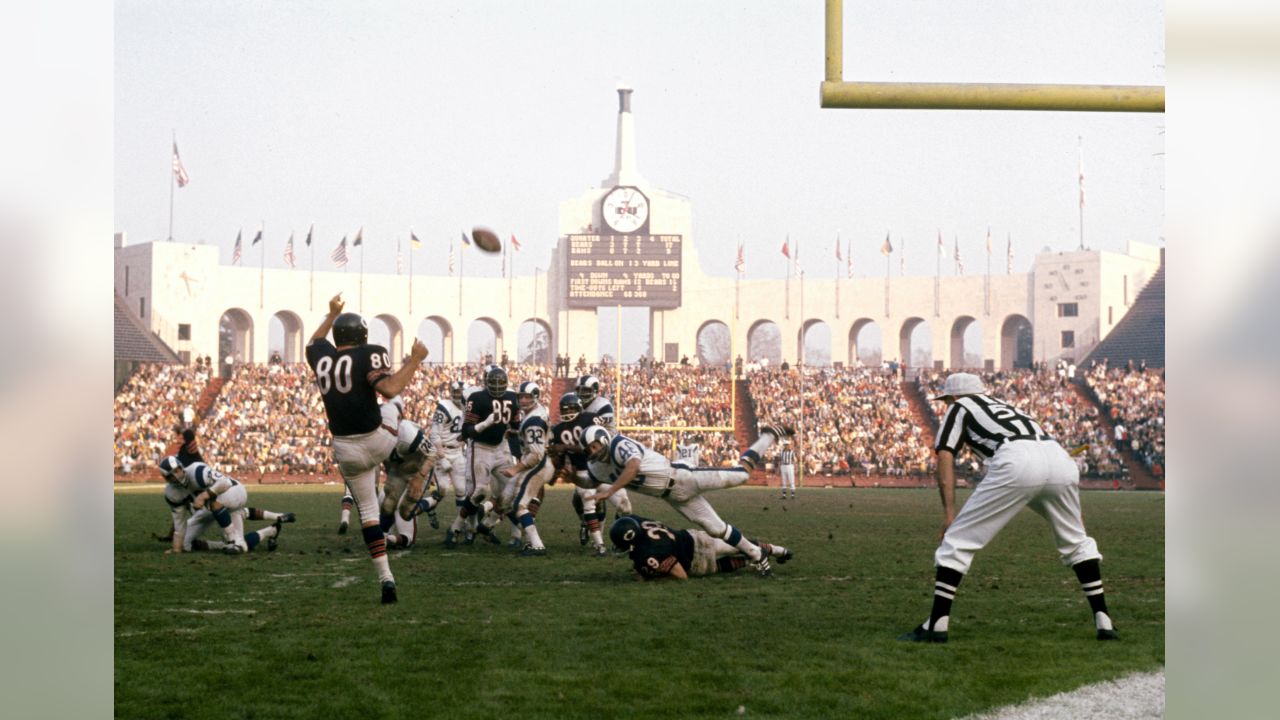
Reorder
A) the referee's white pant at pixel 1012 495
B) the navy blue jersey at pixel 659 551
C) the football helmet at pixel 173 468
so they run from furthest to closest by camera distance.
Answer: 1. the football helmet at pixel 173 468
2. the navy blue jersey at pixel 659 551
3. the referee's white pant at pixel 1012 495

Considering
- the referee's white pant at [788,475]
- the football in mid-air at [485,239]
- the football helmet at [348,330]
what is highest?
the football in mid-air at [485,239]

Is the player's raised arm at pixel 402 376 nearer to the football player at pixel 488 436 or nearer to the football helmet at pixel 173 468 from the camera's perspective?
the football helmet at pixel 173 468

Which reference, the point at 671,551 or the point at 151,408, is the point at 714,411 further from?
the point at 671,551

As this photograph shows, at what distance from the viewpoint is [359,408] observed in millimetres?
9766

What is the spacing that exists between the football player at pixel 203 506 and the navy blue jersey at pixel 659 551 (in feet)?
16.0

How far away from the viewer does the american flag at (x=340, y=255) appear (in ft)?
195

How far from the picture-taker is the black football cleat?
7.87 meters

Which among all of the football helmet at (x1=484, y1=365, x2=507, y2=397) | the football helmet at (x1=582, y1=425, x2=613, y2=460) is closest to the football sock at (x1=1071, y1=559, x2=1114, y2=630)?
the football helmet at (x1=582, y1=425, x2=613, y2=460)

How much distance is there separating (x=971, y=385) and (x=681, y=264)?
172 feet

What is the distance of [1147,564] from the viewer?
13.4 m

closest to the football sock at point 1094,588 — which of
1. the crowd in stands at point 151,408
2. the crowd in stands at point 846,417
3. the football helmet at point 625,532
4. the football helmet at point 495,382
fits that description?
the football helmet at point 625,532

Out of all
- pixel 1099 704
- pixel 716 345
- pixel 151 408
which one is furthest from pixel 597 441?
pixel 716 345

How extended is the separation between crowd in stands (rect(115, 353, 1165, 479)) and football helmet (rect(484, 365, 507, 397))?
2669cm
